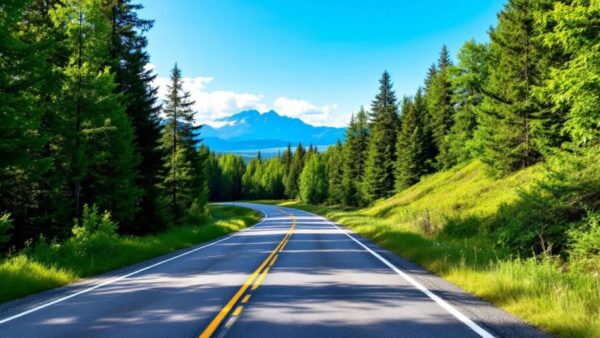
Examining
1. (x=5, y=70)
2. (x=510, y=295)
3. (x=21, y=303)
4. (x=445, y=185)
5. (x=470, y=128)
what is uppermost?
(x=470, y=128)

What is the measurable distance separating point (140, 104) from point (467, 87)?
34.4 metres

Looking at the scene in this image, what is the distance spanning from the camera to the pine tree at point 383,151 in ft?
198

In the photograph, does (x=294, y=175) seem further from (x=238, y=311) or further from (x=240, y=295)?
(x=238, y=311)

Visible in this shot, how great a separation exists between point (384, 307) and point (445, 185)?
35.8 m

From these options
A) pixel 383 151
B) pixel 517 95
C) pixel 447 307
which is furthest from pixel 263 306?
pixel 383 151

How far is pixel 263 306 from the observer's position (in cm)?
761

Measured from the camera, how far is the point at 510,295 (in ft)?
25.3

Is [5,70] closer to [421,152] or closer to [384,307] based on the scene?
[384,307]

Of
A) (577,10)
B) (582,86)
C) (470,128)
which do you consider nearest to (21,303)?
(582,86)

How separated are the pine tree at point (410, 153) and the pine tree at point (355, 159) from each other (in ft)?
42.8

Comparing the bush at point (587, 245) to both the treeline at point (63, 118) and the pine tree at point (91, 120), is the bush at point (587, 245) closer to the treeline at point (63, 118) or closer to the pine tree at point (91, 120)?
the treeline at point (63, 118)

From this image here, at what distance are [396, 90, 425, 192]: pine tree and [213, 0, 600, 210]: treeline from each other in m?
0.13

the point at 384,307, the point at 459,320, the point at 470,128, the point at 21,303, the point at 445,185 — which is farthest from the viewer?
the point at 470,128

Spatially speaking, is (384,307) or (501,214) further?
(501,214)
